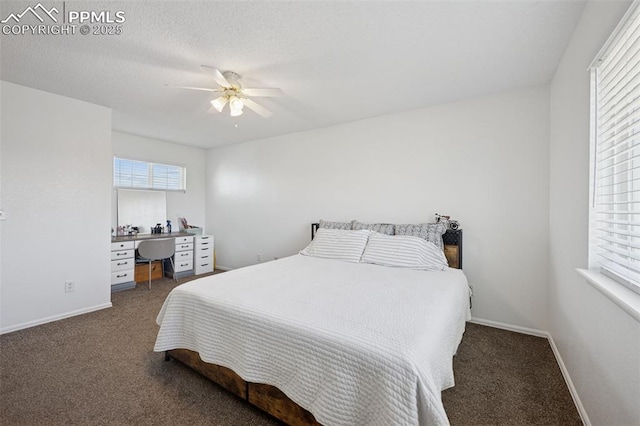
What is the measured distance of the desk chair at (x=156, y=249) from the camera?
12.6 ft

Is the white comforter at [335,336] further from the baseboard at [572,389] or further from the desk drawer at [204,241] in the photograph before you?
the desk drawer at [204,241]

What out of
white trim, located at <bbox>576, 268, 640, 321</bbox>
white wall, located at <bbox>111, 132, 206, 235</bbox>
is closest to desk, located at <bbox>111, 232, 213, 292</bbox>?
white wall, located at <bbox>111, 132, 206, 235</bbox>

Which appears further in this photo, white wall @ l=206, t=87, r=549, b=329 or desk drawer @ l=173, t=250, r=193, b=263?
desk drawer @ l=173, t=250, r=193, b=263

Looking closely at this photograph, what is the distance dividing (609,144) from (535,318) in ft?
6.12

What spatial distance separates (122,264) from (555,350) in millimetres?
5136

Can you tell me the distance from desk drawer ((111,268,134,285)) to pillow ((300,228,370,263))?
9.05 feet

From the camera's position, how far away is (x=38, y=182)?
2762 millimetres

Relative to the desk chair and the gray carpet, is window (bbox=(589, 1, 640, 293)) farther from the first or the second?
the desk chair

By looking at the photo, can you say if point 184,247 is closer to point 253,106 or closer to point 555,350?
point 253,106

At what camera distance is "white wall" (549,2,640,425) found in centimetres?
113

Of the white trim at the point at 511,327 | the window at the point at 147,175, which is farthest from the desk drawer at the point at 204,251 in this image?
the white trim at the point at 511,327

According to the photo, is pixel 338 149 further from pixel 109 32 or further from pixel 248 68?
pixel 109 32

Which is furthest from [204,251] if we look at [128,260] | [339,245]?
[339,245]

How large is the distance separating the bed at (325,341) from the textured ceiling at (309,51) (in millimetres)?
1785
